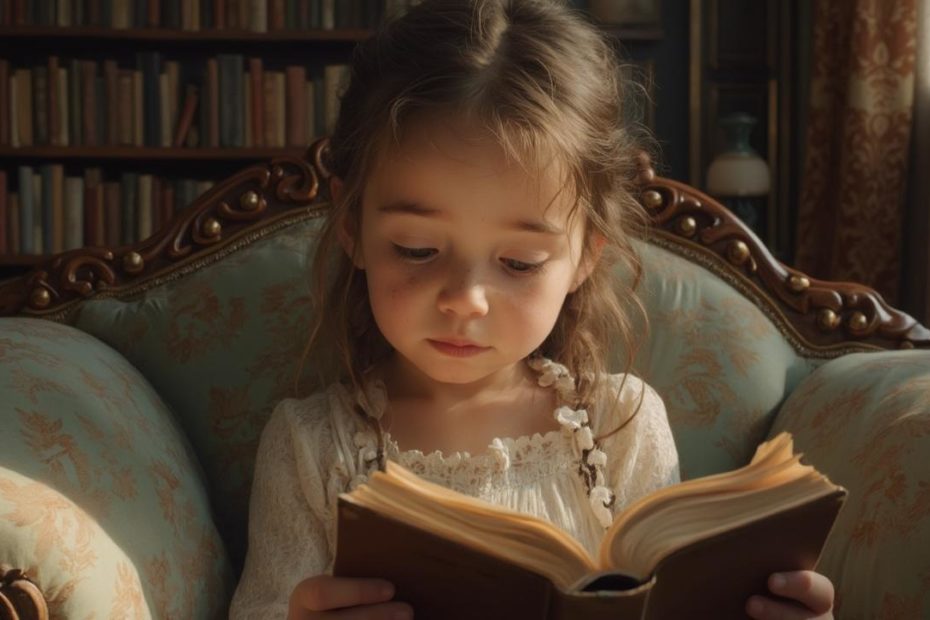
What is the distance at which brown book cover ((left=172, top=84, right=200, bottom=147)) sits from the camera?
3.96 metres

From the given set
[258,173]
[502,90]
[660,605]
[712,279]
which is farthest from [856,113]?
[660,605]

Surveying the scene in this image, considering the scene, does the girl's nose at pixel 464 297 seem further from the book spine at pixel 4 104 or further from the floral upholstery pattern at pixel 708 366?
the book spine at pixel 4 104

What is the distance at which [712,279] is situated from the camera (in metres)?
1.72

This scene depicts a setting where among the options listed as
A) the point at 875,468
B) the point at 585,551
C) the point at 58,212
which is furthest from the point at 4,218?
the point at 585,551

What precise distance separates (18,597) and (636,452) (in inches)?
27.1

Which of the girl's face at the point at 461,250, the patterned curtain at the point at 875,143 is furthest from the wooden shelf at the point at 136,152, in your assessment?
the girl's face at the point at 461,250

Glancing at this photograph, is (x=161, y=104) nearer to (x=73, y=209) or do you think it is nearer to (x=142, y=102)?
(x=142, y=102)

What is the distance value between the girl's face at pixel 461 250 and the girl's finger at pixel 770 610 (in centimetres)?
39

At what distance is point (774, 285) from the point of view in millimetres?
1754

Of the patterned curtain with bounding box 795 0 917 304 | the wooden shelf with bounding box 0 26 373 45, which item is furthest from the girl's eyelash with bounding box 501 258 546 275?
the wooden shelf with bounding box 0 26 373 45

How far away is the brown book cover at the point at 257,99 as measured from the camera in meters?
3.96

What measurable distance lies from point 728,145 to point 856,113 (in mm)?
559

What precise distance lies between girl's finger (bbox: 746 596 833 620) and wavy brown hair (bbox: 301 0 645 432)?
0.48m

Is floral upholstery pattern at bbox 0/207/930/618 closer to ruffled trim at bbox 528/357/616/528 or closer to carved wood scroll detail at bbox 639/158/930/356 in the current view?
carved wood scroll detail at bbox 639/158/930/356
